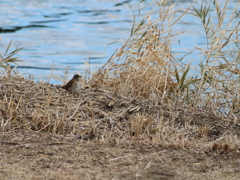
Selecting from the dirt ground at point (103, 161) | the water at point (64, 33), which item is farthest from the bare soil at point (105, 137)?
the water at point (64, 33)

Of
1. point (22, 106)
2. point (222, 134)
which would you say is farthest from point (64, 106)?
point (222, 134)

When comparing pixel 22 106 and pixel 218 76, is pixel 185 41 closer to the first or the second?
pixel 218 76

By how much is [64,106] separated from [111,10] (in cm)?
2008

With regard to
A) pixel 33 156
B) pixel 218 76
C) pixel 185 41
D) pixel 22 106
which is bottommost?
pixel 33 156

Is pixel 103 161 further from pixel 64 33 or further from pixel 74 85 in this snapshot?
pixel 64 33

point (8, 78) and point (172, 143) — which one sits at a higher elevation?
point (8, 78)

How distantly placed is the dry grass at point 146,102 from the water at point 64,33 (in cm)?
501

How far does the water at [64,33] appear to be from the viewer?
1577 centimetres

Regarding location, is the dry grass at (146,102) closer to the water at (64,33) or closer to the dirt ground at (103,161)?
the dirt ground at (103,161)

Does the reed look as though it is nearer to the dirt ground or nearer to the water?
the dirt ground

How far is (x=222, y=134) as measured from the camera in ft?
19.2

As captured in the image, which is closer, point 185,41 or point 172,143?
point 172,143

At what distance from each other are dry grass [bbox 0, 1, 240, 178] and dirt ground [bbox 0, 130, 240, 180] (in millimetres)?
135

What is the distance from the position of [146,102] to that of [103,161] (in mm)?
2112
